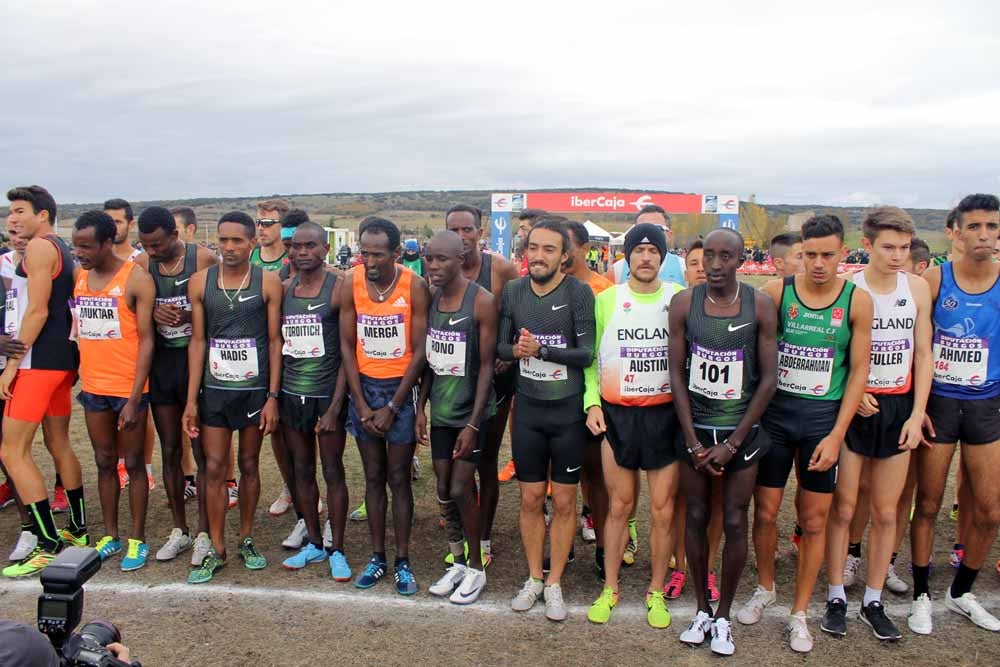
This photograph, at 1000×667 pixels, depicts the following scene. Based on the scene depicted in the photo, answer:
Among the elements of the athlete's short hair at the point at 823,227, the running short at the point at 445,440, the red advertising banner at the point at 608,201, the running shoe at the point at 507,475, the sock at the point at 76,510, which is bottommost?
the running shoe at the point at 507,475

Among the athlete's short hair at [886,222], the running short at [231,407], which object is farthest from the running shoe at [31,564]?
the athlete's short hair at [886,222]

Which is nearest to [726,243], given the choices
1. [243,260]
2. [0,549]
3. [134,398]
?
[243,260]

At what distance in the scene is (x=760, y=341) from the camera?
410 cm

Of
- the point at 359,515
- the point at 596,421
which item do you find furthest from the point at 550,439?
the point at 359,515

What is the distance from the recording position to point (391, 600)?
4.64 metres

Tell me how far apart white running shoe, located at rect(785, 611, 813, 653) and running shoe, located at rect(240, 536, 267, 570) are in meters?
3.56

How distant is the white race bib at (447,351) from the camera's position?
4676 mm

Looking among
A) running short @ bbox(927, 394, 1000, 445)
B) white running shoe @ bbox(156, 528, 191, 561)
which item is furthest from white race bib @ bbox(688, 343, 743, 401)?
white running shoe @ bbox(156, 528, 191, 561)

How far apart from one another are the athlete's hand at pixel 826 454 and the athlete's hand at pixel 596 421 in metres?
1.24

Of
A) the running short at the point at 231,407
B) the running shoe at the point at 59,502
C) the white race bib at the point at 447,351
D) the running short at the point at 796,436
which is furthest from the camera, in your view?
the running shoe at the point at 59,502

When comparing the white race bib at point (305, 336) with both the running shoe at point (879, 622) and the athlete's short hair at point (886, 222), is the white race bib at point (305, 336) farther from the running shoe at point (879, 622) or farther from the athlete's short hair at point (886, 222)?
the running shoe at point (879, 622)

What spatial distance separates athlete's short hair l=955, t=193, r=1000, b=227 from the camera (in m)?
4.43

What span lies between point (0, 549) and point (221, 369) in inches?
95.2

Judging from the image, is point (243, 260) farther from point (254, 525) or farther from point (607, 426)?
point (607, 426)
